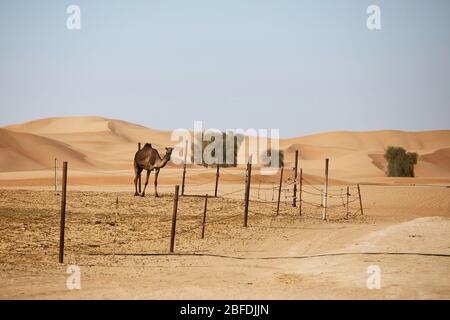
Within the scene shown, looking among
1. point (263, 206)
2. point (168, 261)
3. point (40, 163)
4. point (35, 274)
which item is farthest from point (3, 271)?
point (40, 163)

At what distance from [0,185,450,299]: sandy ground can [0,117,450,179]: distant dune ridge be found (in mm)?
51544

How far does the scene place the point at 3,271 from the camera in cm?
1370

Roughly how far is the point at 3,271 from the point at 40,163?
69649mm

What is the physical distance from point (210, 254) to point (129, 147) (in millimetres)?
110436

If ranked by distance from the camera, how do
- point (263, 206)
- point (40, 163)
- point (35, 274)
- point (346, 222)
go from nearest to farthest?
point (35, 274)
point (346, 222)
point (263, 206)
point (40, 163)

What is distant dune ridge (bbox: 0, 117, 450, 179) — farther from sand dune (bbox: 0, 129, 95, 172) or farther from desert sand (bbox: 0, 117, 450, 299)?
desert sand (bbox: 0, 117, 450, 299)

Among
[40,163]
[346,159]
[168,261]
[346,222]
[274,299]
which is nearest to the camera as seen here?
[274,299]

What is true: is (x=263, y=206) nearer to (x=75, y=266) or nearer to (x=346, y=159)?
(x=75, y=266)

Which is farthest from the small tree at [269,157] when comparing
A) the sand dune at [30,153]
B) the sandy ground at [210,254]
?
the sandy ground at [210,254]

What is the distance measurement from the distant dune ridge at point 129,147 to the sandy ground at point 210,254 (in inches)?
2029

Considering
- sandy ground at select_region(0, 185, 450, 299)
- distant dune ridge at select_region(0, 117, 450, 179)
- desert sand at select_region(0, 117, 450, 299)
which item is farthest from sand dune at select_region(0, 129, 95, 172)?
sandy ground at select_region(0, 185, 450, 299)

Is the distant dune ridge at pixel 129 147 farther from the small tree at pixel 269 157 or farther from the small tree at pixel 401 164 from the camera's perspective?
the small tree at pixel 401 164

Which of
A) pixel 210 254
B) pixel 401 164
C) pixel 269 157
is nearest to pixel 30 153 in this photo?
pixel 269 157
